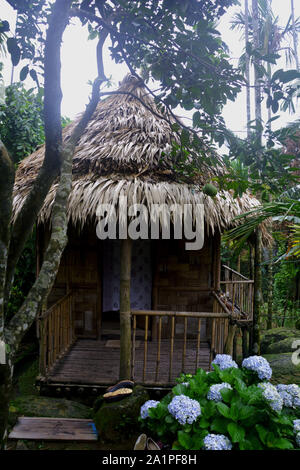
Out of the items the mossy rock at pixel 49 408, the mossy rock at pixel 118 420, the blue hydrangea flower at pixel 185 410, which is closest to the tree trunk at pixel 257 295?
the mossy rock at pixel 118 420

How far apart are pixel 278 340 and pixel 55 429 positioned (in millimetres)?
4747

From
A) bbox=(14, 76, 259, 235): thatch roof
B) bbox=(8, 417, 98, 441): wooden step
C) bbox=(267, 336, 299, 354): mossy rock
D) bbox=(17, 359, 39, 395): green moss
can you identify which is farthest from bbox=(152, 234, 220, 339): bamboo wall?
bbox=(8, 417, 98, 441): wooden step

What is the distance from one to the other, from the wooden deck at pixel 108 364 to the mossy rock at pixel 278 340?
162cm

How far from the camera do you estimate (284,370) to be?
15.2ft

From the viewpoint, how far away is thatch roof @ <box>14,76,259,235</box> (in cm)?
386

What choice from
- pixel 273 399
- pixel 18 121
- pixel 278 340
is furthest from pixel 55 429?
pixel 18 121

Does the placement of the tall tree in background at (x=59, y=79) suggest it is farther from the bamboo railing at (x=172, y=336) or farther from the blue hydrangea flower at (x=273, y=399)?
the bamboo railing at (x=172, y=336)

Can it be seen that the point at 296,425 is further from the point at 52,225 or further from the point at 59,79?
the point at 59,79

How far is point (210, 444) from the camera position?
1707 mm

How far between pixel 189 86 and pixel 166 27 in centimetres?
46

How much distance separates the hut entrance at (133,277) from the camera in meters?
5.71

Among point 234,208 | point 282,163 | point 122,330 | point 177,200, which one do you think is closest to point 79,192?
point 177,200

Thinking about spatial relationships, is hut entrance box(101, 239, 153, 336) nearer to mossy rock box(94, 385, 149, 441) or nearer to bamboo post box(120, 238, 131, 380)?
bamboo post box(120, 238, 131, 380)

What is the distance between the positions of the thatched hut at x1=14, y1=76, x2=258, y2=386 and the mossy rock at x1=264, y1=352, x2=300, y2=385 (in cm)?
94
